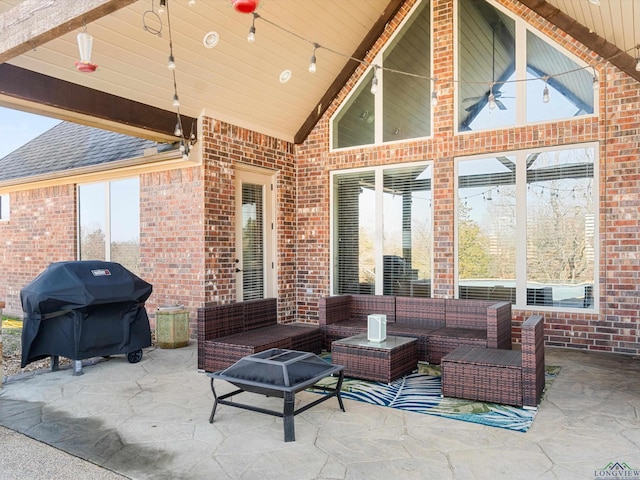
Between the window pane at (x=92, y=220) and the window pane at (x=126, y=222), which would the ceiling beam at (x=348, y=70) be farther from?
the window pane at (x=92, y=220)

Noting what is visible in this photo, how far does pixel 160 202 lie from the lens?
691cm

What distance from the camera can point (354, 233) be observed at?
728 cm

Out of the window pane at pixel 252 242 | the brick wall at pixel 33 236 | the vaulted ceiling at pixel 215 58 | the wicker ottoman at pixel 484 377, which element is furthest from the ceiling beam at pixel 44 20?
the brick wall at pixel 33 236

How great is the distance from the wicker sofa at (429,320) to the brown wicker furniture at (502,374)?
23.2 inches

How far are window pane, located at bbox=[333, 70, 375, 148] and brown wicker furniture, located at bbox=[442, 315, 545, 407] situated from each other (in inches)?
160

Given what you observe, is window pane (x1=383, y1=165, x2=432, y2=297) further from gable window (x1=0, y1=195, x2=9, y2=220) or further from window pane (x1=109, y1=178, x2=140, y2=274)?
gable window (x1=0, y1=195, x2=9, y2=220)

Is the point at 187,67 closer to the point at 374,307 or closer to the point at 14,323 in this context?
the point at 374,307

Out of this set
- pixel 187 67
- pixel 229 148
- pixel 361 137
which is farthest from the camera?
pixel 361 137

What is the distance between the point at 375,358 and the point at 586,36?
4.44m

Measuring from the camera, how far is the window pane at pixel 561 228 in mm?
5586

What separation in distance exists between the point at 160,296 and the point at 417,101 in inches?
181

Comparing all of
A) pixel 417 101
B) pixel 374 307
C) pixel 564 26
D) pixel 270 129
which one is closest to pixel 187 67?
pixel 270 129

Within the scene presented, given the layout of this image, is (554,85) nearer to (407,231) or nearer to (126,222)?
(407,231)

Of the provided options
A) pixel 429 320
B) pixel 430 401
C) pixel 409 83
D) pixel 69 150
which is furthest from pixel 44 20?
pixel 69 150
